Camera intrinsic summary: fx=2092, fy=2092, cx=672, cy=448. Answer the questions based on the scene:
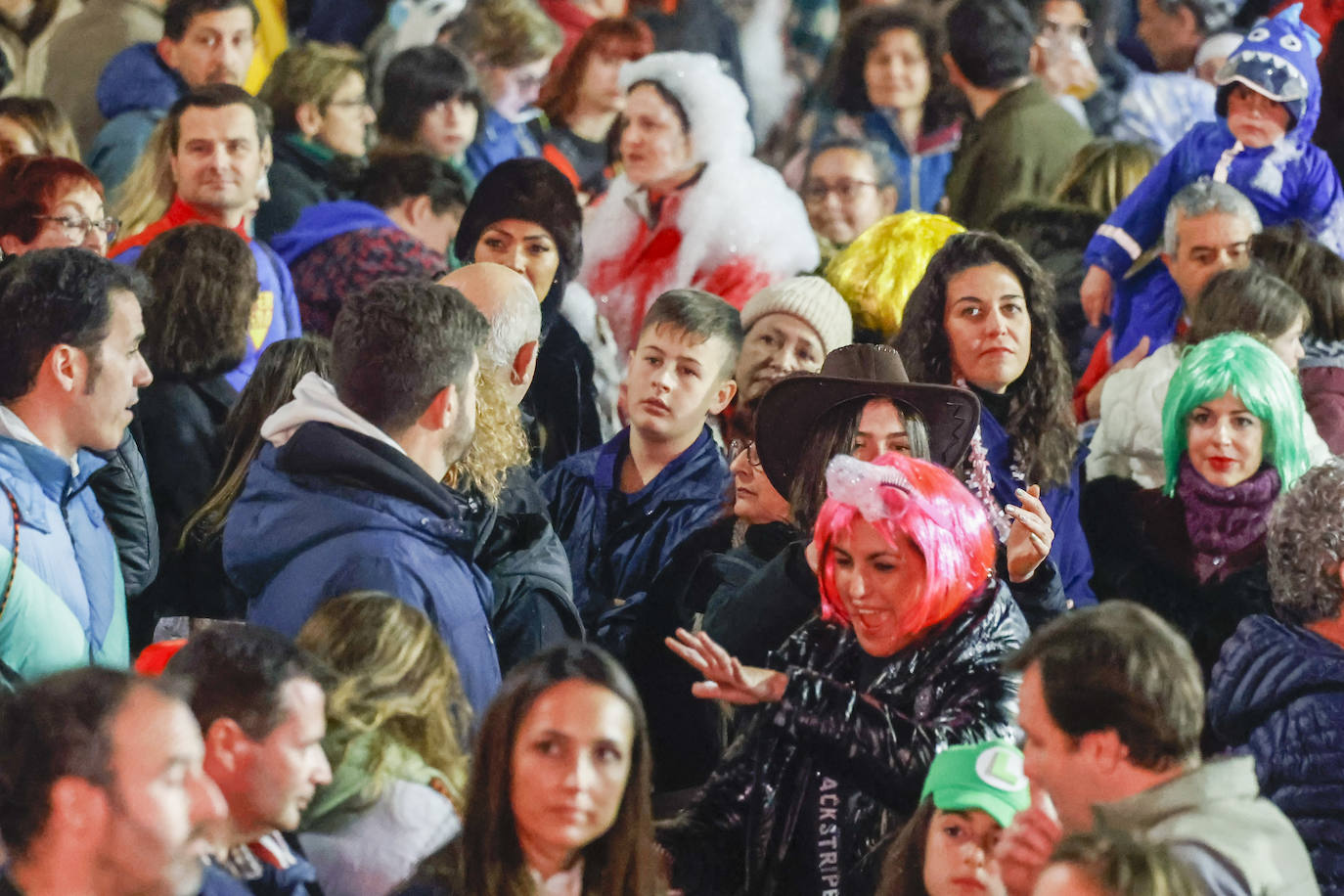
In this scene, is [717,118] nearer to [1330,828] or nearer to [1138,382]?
[1138,382]

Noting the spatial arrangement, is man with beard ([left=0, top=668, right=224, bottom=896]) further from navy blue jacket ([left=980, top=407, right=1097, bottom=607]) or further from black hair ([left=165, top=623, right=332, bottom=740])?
navy blue jacket ([left=980, top=407, right=1097, bottom=607])

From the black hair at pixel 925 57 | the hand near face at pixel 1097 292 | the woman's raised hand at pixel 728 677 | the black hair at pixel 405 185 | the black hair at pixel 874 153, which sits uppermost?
the black hair at pixel 925 57

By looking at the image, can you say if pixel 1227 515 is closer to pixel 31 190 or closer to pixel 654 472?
pixel 654 472

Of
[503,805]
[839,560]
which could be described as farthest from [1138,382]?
[503,805]

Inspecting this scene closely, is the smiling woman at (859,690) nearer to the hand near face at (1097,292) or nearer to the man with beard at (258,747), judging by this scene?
the man with beard at (258,747)

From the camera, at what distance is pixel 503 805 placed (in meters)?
3.31

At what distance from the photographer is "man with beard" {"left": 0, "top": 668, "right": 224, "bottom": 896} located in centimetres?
291

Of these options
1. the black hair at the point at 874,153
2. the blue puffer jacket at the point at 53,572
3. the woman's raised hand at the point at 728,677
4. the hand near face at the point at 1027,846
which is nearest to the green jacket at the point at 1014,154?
the black hair at the point at 874,153

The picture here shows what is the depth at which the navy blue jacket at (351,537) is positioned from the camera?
3.98 m

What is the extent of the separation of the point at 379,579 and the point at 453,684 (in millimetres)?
293

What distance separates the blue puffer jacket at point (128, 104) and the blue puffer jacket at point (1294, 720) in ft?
15.4

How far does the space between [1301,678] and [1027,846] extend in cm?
114

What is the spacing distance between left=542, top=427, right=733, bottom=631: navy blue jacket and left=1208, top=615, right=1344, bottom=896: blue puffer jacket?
1.43m

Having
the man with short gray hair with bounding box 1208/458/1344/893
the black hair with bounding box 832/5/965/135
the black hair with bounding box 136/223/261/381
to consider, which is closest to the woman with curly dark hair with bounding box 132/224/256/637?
the black hair with bounding box 136/223/261/381
